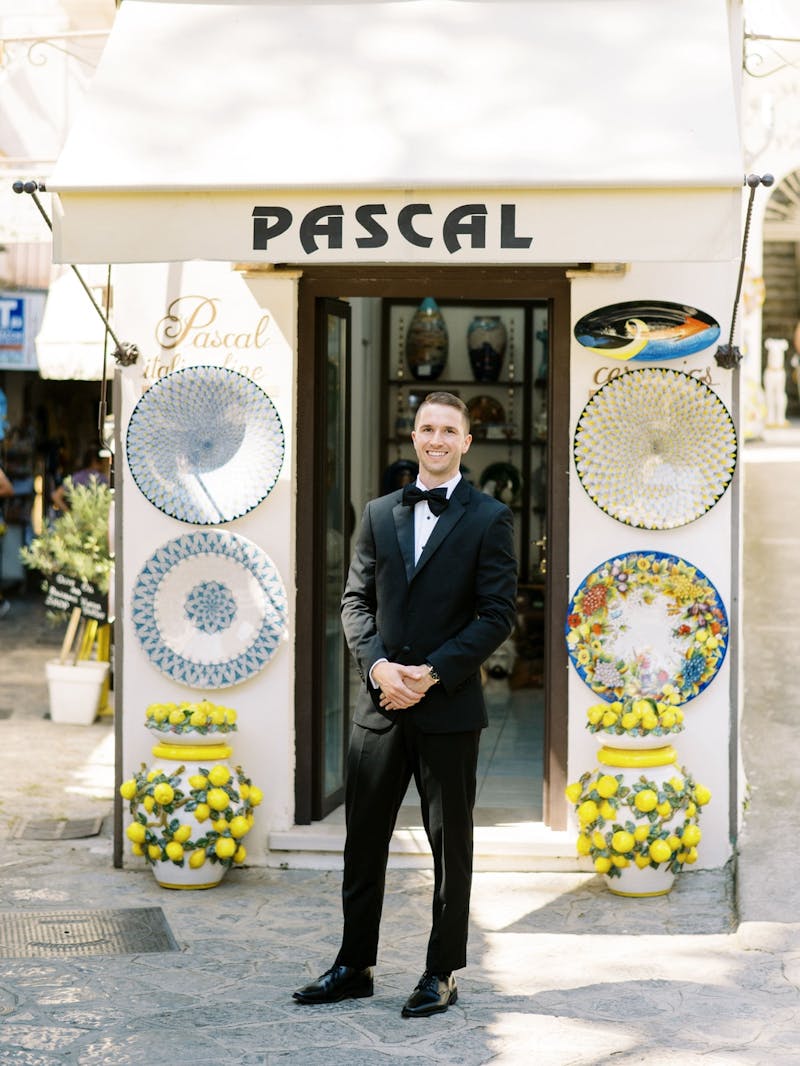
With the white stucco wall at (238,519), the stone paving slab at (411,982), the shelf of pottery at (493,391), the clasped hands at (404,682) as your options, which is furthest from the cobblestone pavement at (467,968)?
the shelf of pottery at (493,391)

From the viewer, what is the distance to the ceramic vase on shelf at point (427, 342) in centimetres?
1055

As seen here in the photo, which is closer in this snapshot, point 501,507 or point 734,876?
point 501,507

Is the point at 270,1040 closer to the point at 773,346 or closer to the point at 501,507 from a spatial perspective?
the point at 501,507

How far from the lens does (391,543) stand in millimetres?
5039

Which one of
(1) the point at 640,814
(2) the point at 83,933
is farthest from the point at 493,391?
(2) the point at 83,933

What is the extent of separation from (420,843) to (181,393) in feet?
7.32

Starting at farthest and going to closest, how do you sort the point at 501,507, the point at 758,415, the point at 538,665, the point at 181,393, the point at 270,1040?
1. the point at 758,415
2. the point at 538,665
3. the point at 181,393
4. the point at 501,507
5. the point at 270,1040

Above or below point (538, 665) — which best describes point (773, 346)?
above

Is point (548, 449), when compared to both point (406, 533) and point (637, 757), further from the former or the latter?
point (406, 533)

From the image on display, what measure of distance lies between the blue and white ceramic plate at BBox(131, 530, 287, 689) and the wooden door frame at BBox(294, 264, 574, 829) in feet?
0.61

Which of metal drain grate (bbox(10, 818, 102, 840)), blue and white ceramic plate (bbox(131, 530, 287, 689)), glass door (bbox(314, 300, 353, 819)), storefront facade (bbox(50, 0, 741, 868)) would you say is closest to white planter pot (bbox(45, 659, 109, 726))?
metal drain grate (bbox(10, 818, 102, 840))

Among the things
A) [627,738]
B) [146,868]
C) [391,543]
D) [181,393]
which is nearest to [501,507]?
[391,543]

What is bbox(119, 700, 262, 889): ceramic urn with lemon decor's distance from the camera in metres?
6.39

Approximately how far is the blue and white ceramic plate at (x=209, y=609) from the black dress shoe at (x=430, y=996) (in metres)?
2.08
